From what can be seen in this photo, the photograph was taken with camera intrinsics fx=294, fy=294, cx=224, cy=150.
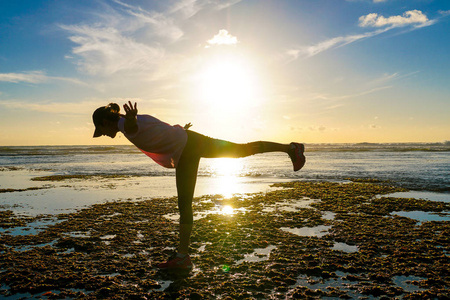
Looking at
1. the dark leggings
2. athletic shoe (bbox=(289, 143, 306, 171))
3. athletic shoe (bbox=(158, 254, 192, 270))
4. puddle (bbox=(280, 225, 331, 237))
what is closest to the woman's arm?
the dark leggings

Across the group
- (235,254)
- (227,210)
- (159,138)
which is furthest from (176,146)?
(227,210)

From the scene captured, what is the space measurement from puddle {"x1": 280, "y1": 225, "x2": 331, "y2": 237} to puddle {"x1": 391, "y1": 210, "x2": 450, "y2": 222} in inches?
121

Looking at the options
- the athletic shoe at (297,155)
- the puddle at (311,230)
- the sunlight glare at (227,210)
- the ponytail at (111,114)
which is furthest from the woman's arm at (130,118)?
the sunlight glare at (227,210)

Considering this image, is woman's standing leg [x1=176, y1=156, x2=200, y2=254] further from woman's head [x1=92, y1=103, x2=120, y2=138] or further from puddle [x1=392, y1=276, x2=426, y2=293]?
puddle [x1=392, y1=276, x2=426, y2=293]

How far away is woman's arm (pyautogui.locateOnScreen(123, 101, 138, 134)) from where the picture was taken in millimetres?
4055

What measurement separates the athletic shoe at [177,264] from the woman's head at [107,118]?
2.32 meters

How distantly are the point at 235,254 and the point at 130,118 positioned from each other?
3.37 m

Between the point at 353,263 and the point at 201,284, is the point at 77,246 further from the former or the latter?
the point at 353,263

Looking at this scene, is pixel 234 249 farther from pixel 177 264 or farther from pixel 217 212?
pixel 217 212

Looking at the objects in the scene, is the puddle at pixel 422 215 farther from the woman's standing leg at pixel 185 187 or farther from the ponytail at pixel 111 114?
the ponytail at pixel 111 114

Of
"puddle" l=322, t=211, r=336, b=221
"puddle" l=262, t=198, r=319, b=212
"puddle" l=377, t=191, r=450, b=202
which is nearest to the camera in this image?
"puddle" l=322, t=211, r=336, b=221

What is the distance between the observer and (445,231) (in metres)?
7.01

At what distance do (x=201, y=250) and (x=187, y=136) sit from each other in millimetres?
2627

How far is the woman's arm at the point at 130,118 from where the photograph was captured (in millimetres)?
4055
